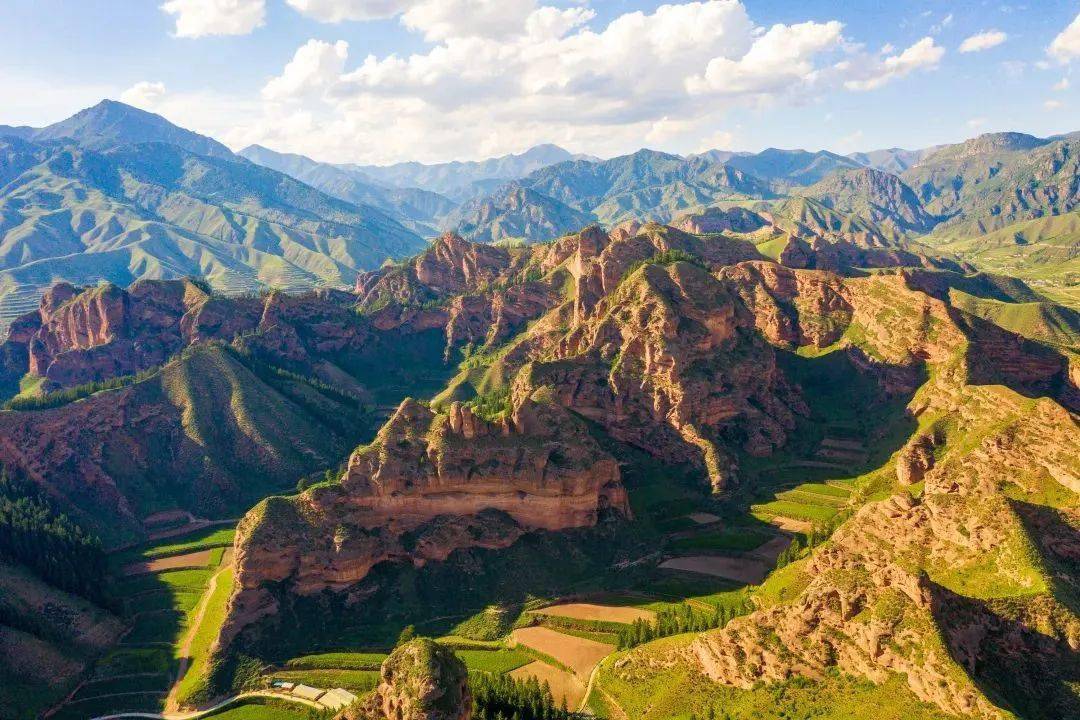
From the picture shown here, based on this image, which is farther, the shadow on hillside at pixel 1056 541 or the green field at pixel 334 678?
the green field at pixel 334 678

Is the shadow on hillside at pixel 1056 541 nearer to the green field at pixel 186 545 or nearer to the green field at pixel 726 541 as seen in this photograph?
the green field at pixel 726 541

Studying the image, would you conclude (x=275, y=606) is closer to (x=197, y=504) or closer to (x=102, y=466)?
(x=197, y=504)

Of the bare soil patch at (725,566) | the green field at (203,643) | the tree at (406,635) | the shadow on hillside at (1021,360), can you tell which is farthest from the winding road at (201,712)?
the shadow on hillside at (1021,360)

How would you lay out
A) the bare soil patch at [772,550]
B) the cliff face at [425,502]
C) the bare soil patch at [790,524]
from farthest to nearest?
1. the bare soil patch at [790,524]
2. the bare soil patch at [772,550]
3. the cliff face at [425,502]

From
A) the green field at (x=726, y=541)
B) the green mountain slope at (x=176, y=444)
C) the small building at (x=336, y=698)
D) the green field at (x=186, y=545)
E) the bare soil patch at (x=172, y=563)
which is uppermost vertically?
the green mountain slope at (x=176, y=444)

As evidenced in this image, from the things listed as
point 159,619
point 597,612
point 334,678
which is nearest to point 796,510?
point 597,612

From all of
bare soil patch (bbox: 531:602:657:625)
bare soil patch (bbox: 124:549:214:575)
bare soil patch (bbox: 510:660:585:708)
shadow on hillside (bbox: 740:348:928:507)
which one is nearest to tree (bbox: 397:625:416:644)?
bare soil patch (bbox: 510:660:585:708)

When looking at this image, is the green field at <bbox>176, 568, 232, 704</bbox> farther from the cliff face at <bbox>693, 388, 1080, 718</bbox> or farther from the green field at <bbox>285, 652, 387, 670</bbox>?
the cliff face at <bbox>693, 388, 1080, 718</bbox>
